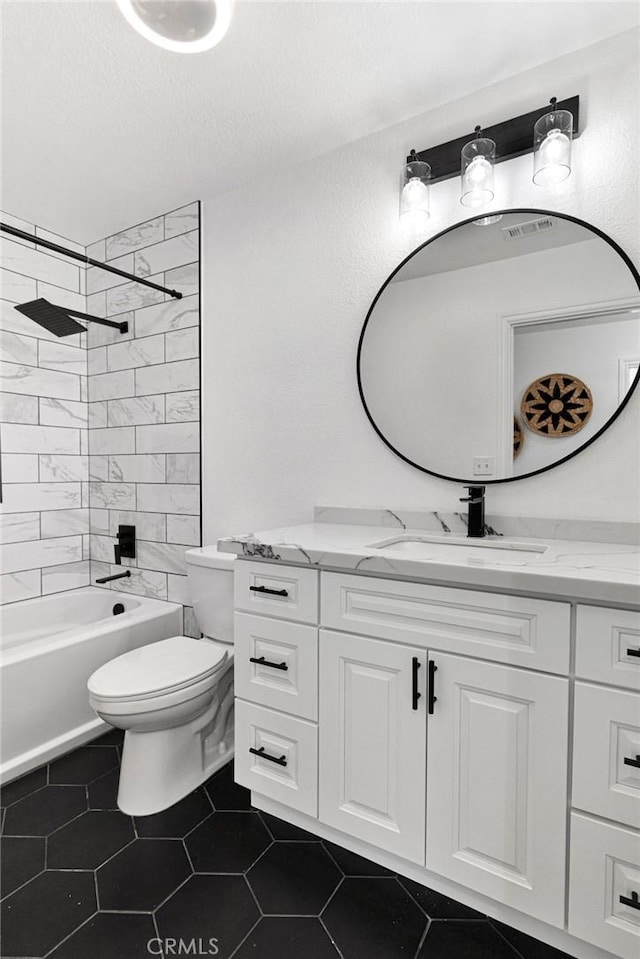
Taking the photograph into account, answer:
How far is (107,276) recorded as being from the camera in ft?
9.09

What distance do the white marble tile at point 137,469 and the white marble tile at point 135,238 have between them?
1.13m

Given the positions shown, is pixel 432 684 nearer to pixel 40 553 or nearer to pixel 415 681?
pixel 415 681

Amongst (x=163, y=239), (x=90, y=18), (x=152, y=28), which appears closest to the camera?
(x=152, y=28)

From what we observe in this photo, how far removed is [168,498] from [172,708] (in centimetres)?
120

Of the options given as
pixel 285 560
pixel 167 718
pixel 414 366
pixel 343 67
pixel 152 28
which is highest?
pixel 343 67

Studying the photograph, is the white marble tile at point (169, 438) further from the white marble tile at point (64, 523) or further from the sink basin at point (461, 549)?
the sink basin at point (461, 549)

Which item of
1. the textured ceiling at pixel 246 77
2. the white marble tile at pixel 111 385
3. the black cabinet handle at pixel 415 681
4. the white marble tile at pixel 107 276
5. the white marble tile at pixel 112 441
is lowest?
the black cabinet handle at pixel 415 681

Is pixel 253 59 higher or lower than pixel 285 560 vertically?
higher

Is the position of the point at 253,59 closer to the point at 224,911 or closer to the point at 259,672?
the point at 259,672

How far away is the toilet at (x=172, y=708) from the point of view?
1547 mm

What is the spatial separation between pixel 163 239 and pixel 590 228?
6.54 ft

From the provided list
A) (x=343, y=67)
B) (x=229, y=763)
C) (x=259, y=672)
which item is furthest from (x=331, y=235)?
(x=229, y=763)

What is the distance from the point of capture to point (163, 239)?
99.0 inches

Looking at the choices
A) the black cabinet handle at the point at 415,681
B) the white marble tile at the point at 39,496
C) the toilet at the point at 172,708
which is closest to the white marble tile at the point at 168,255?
the white marble tile at the point at 39,496
